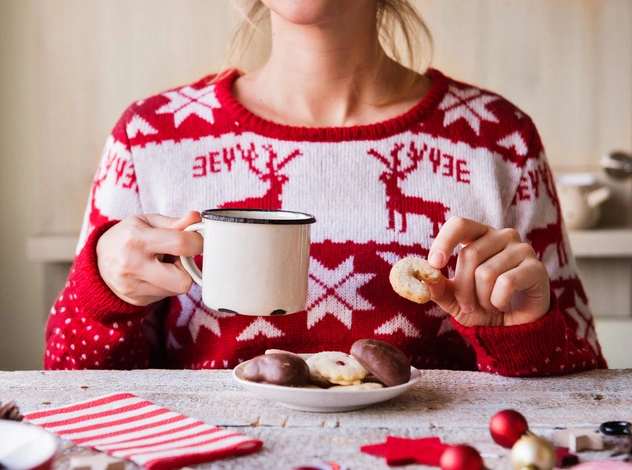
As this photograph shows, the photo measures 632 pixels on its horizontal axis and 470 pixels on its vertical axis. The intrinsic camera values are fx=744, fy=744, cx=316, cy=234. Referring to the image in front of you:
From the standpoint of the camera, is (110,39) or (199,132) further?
(110,39)

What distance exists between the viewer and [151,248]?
907 mm

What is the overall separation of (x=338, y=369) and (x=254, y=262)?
5.6 inches

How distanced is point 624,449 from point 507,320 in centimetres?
35

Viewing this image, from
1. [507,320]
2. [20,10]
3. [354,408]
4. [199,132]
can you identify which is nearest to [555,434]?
[354,408]

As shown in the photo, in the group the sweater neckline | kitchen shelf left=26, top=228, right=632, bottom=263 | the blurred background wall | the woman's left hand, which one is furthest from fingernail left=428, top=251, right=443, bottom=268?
the blurred background wall

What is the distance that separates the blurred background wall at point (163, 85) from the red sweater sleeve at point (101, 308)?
1.10 m

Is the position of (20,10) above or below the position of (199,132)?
above

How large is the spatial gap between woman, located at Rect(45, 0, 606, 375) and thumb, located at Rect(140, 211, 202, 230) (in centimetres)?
10

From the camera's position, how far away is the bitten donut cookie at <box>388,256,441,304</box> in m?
0.87

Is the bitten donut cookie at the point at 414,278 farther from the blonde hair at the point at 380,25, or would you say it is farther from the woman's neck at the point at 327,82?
the blonde hair at the point at 380,25

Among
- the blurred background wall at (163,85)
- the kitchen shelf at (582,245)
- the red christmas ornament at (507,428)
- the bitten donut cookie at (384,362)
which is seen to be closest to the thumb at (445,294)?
the bitten donut cookie at (384,362)

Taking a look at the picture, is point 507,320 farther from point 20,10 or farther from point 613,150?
point 20,10

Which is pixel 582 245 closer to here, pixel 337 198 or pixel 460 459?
pixel 337 198

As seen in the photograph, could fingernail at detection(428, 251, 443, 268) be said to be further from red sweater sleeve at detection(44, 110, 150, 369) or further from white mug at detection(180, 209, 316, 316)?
red sweater sleeve at detection(44, 110, 150, 369)
